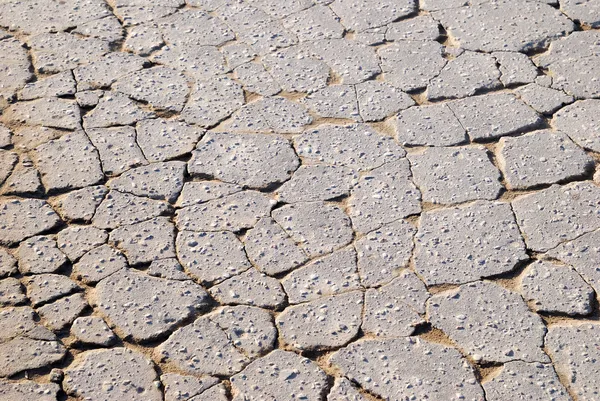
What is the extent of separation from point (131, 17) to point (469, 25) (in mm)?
1499

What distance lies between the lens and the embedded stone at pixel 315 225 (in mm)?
2746

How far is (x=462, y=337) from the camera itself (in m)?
2.43

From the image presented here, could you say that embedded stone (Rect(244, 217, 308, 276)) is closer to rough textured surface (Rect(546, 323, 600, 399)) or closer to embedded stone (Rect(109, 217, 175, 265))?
embedded stone (Rect(109, 217, 175, 265))

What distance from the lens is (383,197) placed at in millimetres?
2891

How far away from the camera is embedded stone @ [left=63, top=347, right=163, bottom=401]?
234 cm

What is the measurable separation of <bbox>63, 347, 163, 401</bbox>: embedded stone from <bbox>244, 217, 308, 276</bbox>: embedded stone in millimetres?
491

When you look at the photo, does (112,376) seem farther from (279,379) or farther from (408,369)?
(408,369)

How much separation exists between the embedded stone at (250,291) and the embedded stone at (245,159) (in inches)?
17.1

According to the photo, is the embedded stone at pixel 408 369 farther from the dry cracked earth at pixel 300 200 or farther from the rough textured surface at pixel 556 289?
the rough textured surface at pixel 556 289

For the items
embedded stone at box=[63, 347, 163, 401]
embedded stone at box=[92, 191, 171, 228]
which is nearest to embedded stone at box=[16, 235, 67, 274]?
embedded stone at box=[92, 191, 171, 228]

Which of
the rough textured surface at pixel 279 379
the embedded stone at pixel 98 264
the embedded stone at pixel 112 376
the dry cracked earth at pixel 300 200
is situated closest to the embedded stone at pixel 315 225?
the dry cracked earth at pixel 300 200

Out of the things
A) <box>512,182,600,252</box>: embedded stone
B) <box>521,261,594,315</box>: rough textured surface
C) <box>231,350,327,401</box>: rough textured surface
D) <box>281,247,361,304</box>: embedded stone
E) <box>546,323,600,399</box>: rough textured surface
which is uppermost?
<box>281,247,361,304</box>: embedded stone

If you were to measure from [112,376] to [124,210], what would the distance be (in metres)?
0.69

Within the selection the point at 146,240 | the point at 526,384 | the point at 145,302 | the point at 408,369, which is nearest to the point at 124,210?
the point at 146,240
